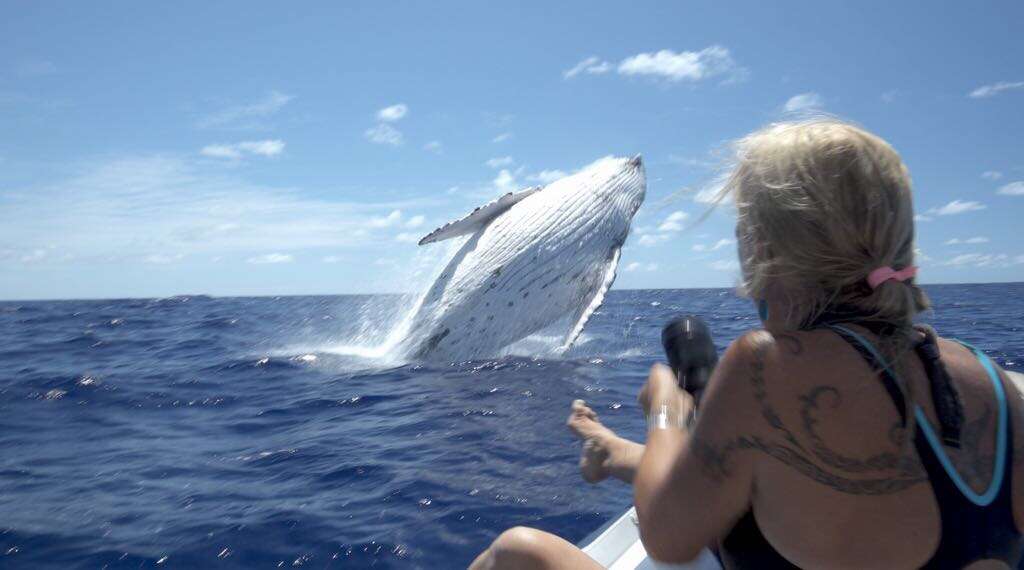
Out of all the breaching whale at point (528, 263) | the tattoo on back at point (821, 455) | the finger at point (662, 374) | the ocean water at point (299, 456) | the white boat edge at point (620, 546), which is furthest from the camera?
the breaching whale at point (528, 263)

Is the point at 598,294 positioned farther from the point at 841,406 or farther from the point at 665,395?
the point at 841,406

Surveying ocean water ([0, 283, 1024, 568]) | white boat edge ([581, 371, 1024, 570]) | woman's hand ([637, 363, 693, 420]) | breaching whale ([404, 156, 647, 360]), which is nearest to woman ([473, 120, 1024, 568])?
woman's hand ([637, 363, 693, 420])

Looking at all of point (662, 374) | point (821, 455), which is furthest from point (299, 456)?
point (821, 455)

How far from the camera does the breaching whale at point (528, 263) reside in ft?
31.2

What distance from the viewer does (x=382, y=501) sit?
4.77 m

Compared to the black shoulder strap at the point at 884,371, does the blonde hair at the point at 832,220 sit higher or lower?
higher

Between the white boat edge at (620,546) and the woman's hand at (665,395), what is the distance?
3.36 feet

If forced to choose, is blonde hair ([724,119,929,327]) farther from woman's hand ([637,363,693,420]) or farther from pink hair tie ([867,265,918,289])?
woman's hand ([637,363,693,420])

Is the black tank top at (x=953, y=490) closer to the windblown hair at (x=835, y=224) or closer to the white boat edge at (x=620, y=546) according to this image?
the windblown hair at (x=835, y=224)

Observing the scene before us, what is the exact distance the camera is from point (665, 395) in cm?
226

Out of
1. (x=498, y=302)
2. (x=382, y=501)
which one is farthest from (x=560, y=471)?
(x=498, y=302)

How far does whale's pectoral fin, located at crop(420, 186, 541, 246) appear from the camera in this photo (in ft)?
32.2

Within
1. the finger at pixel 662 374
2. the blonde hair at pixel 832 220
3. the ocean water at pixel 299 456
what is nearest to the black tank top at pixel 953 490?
the blonde hair at pixel 832 220

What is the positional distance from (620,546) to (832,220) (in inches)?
91.8
